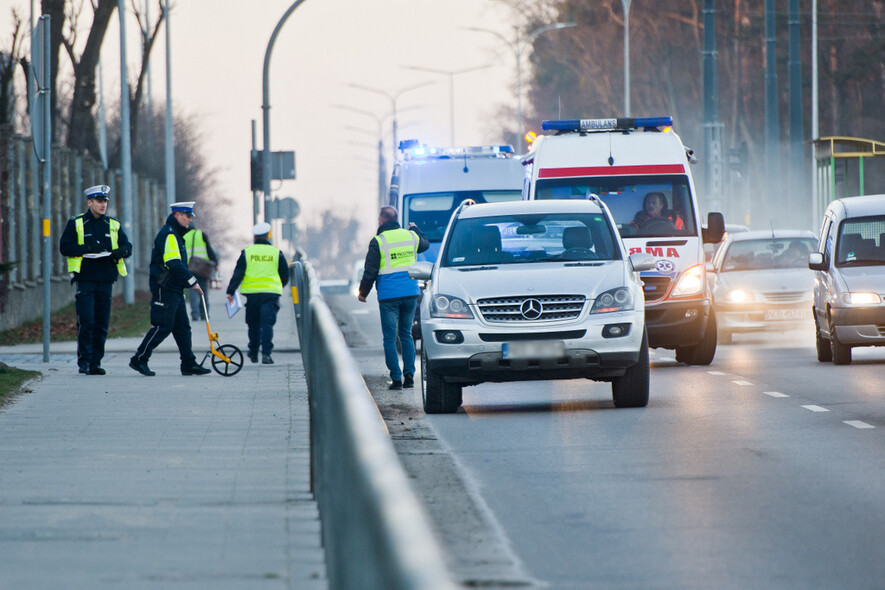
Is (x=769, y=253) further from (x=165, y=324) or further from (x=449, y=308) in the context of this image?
(x=449, y=308)

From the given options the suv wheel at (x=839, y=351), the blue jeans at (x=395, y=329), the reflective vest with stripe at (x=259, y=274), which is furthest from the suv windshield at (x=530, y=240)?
the reflective vest with stripe at (x=259, y=274)

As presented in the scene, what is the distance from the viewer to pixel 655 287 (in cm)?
1884

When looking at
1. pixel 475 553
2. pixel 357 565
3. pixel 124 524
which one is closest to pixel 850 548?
pixel 475 553

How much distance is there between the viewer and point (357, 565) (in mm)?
4043

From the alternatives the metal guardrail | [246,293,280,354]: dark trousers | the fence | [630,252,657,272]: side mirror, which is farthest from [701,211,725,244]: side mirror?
the metal guardrail

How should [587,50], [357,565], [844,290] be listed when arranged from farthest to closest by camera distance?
[587,50]
[844,290]
[357,565]

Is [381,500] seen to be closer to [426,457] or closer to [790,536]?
[790,536]

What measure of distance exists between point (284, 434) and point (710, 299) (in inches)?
336

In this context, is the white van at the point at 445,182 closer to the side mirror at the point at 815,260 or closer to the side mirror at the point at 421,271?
the side mirror at the point at 815,260

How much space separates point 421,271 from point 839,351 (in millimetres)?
6188

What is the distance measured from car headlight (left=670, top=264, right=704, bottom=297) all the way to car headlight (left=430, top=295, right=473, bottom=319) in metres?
5.32

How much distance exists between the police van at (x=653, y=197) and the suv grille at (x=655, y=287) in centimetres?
1

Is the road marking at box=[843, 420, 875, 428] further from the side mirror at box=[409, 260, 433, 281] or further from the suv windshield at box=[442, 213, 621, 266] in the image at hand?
the side mirror at box=[409, 260, 433, 281]

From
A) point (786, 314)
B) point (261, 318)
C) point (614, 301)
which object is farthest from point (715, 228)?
point (614, 301)
